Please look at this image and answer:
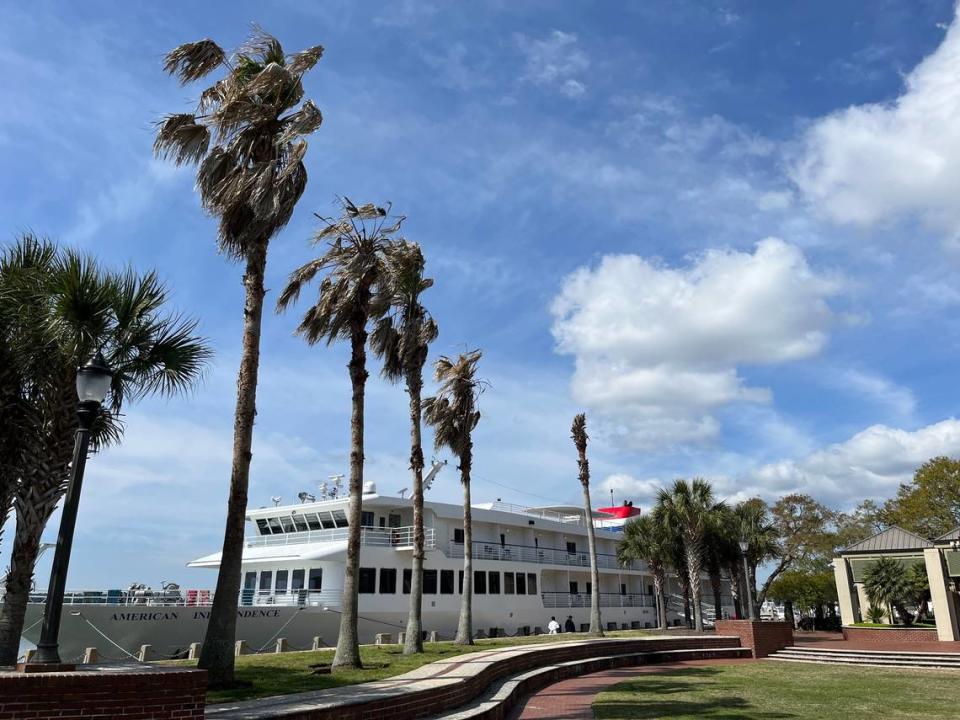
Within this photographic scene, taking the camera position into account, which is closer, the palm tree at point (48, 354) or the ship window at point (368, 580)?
the palm tree at point (48, 354)

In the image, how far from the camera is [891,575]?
106 ft

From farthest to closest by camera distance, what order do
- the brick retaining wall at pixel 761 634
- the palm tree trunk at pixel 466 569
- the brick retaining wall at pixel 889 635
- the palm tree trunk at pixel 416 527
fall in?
the brick retaining wall at pixel 889 635
the brick retaining wall at pixel 761 634
the palm tree trunk at pixel 466 569
the palm tree trunk at pixel 416 527

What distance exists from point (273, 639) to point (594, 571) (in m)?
15.4

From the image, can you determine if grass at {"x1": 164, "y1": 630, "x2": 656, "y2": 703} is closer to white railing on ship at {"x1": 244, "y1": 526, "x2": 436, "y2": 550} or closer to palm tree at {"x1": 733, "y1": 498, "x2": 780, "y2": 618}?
white railing on ship at {"x1": 244, "y1": 526, "x2": 436, "y2": 550}

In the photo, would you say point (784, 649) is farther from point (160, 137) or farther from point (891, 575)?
point (160, 137)

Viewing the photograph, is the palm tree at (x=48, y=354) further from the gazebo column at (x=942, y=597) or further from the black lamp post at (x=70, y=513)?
the gazebo column at (x=942, y=597)

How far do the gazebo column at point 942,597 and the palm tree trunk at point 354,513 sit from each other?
25.0m

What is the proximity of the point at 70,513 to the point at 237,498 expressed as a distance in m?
5.46

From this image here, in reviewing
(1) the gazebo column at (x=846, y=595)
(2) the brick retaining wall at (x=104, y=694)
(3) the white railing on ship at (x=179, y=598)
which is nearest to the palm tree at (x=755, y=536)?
(1) the gazebo column at (x=846, y=595)

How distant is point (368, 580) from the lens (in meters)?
30.1

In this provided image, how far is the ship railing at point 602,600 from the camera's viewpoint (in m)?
40.1

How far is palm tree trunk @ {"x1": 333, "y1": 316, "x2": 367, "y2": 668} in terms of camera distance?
15.7 meters

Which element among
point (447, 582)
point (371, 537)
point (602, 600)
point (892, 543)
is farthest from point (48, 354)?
point (602, 600)

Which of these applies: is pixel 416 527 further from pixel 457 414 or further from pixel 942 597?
pixel 942 597
